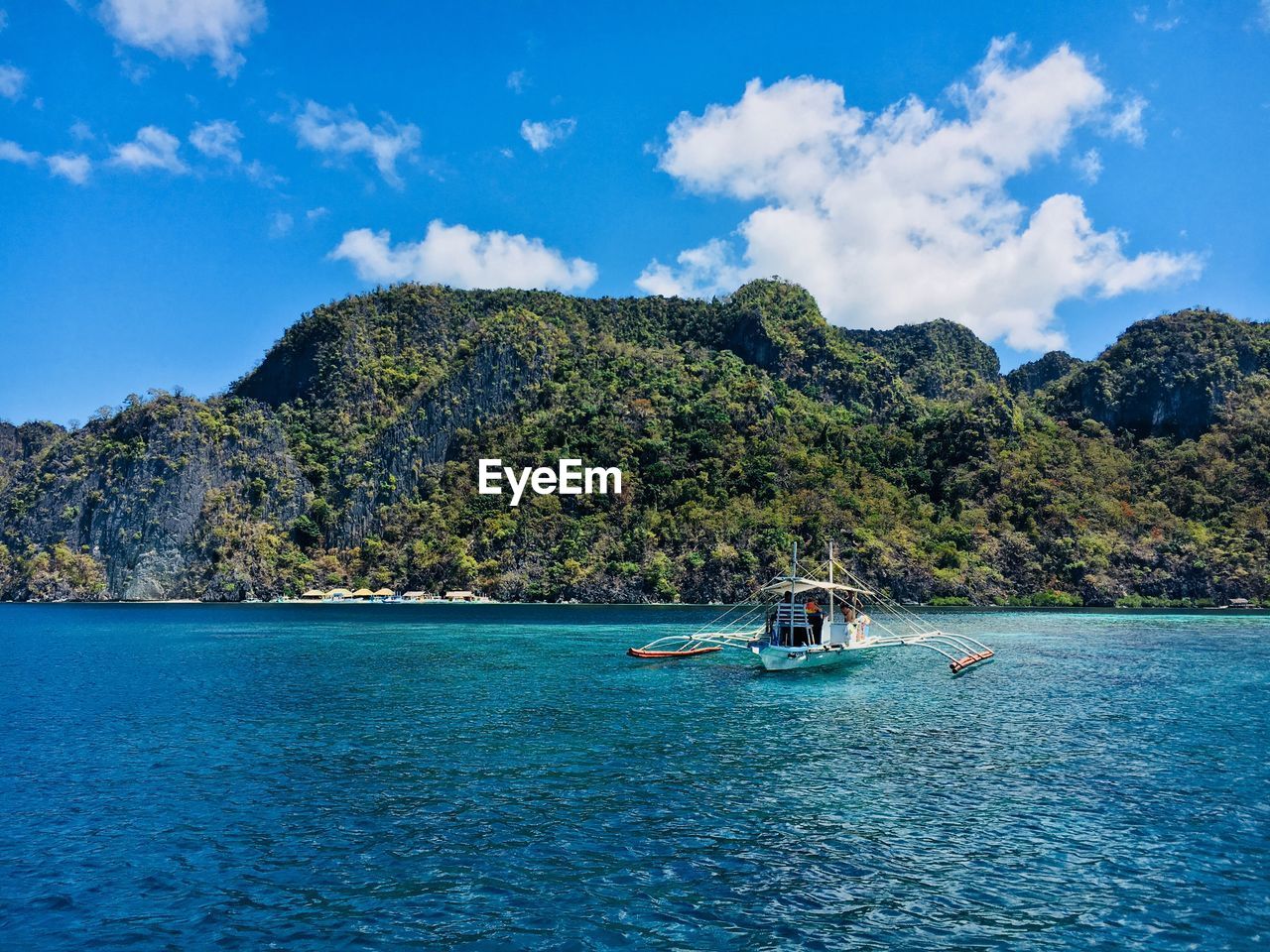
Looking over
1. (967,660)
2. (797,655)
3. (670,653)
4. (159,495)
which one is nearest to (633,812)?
(797,655)

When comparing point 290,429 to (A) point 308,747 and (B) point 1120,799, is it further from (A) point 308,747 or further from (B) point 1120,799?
(B) point 1120,799

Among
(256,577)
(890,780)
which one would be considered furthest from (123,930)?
(256,577)

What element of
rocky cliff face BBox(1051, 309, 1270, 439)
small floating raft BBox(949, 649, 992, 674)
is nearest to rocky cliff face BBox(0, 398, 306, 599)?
small floating raft BBox(949, 649, 992, 674)

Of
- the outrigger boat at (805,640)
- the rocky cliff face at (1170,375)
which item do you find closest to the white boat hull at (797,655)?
the outrigger boat at (805,640)

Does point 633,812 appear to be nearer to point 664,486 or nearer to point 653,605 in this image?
point 653,605

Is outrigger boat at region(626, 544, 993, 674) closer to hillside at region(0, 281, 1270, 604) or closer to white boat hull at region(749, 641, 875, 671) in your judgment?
white boat hull at region(749, 641, 875, 671)

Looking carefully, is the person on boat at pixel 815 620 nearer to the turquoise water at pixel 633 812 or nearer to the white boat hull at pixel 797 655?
the white boat hull at pixel 797 655
